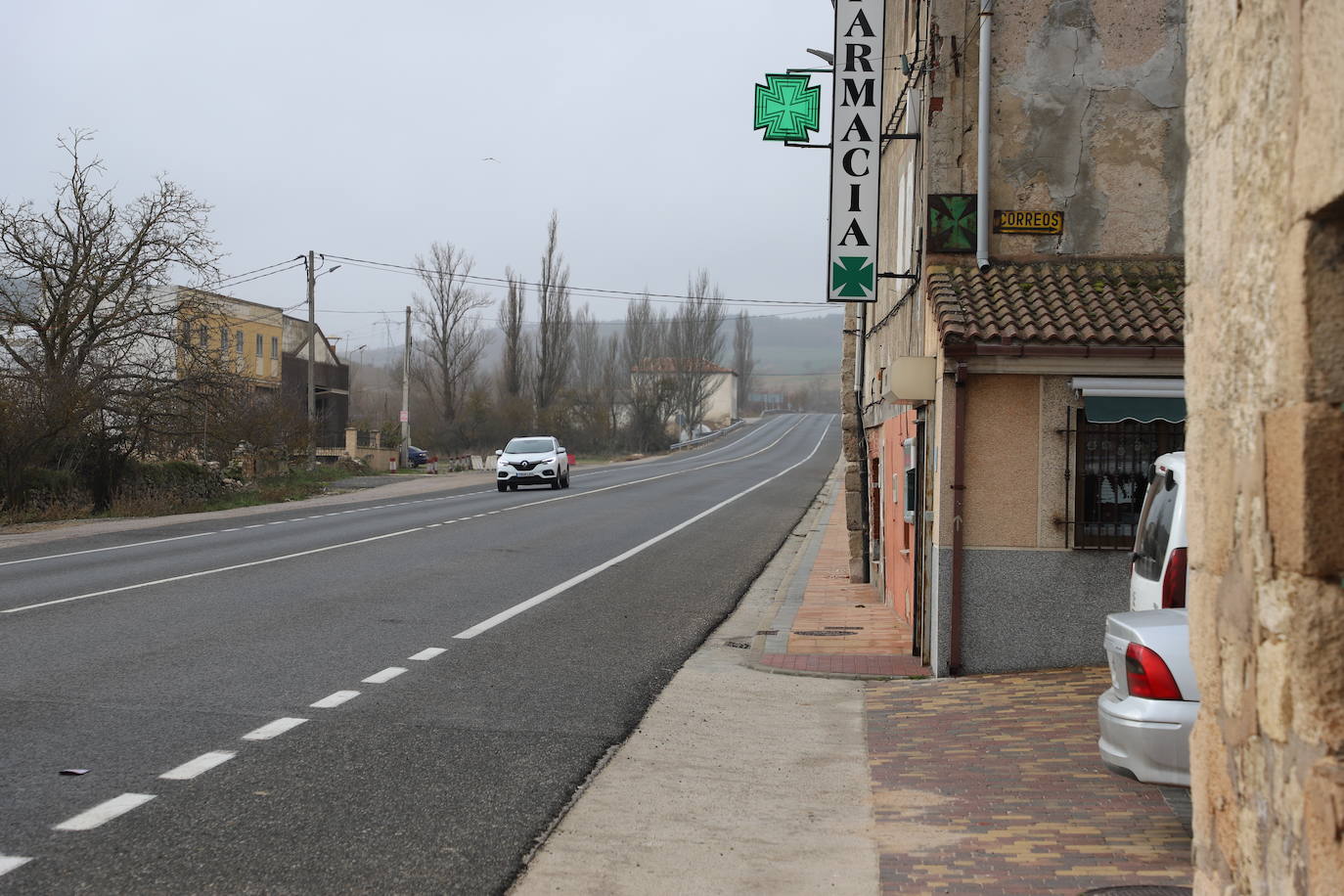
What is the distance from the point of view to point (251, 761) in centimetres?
650

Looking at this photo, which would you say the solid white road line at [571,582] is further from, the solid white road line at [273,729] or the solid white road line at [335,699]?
the solid white road line at [273,729]

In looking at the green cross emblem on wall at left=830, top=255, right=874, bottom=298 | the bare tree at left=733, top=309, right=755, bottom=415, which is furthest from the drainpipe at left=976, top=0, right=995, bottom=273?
the bare tree at left=733, top=309, right=755, bottom=415

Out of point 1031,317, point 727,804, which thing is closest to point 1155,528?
point 727,804

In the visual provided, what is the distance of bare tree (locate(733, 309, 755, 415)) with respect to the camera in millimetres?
127062

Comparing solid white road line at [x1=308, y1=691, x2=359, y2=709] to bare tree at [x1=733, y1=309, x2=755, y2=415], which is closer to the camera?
solid white road line at [x1=308, y1=691, x2=359, y2=709]

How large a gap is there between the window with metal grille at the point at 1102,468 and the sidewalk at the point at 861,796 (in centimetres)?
105

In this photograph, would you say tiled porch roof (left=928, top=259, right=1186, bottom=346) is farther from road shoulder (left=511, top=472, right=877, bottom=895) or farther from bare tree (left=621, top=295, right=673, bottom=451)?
bare tree (left=621, top=295, right=673, bottom=451)

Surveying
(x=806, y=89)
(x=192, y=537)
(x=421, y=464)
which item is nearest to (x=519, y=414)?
(x=421, y=464)

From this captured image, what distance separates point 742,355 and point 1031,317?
123213 mm

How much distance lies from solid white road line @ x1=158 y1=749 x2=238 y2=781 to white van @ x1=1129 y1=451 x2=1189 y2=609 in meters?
4.83

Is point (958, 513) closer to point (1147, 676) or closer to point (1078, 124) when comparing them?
point (1078, 124)

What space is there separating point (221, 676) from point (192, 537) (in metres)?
14.0

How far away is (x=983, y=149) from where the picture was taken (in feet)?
36.3

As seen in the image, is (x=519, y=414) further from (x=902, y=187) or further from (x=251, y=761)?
(x=251, y=761)
